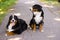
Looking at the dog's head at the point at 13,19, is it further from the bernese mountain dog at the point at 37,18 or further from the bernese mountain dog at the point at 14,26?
the bernese mountain dog at the point at 37,18

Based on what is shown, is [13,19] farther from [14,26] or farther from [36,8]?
[36,8]

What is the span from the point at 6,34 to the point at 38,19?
1389 millimetres

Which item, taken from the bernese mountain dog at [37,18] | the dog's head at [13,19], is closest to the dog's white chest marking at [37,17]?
the bernese mountain dog at [37,18]

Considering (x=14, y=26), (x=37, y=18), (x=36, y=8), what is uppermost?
(x=36, y=8)

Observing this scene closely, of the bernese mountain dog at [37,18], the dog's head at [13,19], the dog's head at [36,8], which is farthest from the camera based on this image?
the bernese mountain dog at [37,18]

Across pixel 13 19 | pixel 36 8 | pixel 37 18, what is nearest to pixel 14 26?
pixel 13 19

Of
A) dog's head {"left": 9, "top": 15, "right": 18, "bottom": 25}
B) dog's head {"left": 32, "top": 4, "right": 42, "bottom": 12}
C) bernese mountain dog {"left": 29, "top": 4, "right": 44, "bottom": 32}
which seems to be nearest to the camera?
dog's head {"left": 9, "top": 15, "right": 18, "bottom": 25}

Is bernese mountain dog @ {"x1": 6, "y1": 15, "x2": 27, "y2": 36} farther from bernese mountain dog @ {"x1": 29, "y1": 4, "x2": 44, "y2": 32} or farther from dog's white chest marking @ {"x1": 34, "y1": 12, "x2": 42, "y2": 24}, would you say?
dog's white chest marking @ {"x1": 34, "y1": 12, "x2": 42, "y2": 24}

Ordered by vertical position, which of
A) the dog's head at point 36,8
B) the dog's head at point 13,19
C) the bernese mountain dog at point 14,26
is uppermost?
the dog's head at point 36,8

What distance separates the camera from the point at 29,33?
323 inches

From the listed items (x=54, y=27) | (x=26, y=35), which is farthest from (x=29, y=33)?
(x=54, y=27)

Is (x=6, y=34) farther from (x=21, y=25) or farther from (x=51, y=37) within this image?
(x=51, y=37)

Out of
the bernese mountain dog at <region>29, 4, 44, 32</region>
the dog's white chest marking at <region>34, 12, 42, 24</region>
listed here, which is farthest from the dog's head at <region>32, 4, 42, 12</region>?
the dog's white chest marking at <region>34, 12, 42, 24</region>

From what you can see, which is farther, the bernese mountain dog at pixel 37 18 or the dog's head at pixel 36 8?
the bernese mountain dog at pixel 37 18
